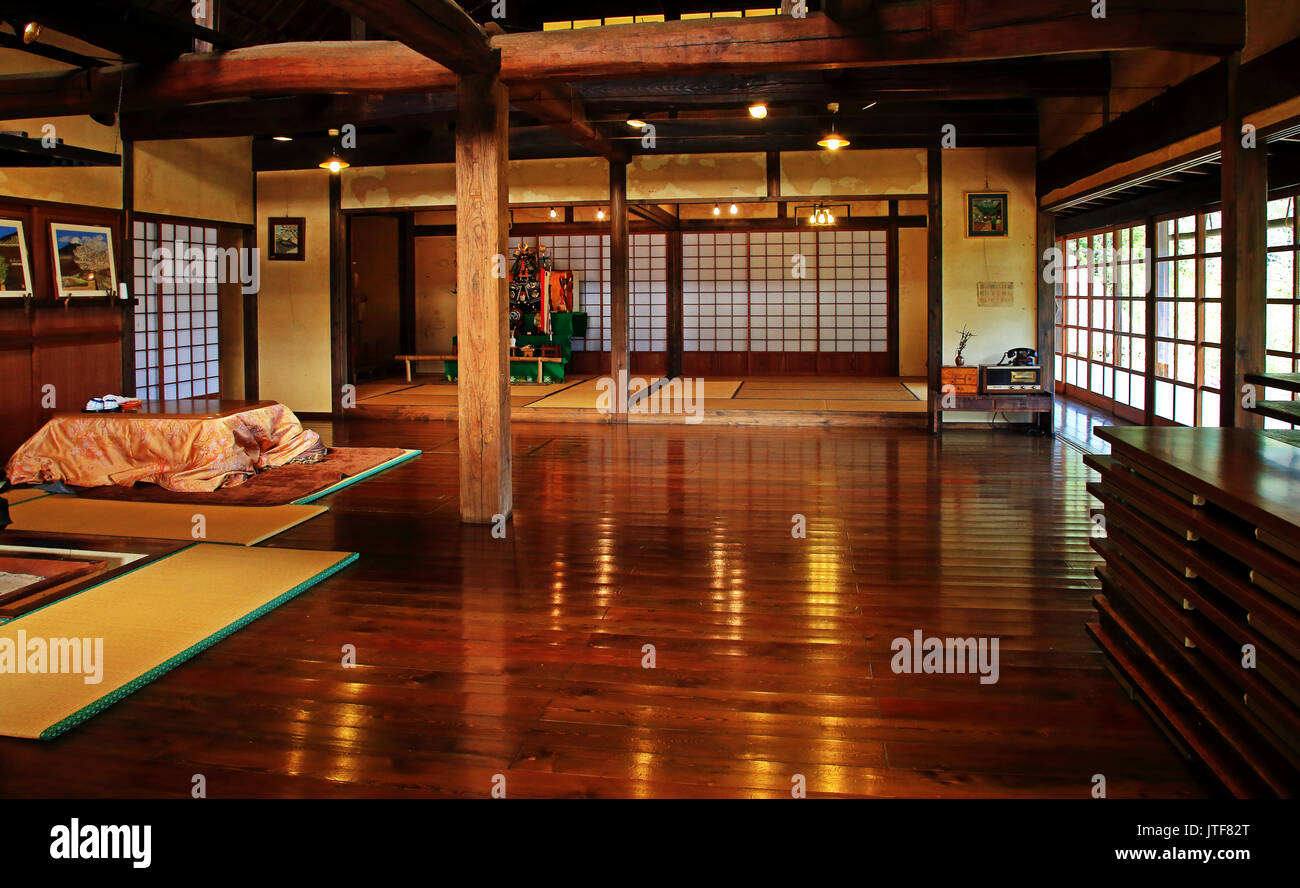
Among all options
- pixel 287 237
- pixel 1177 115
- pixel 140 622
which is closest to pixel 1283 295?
pixel 1177 115

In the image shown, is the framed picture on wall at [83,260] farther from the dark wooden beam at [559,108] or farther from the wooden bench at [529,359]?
the wooden bench at [529,359]

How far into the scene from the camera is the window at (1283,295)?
18.6ft

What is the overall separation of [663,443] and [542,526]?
298 cm

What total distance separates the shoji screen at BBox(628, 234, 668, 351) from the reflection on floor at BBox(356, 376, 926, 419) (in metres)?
0.95

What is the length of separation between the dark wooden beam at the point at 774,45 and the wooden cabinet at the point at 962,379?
3.79 metres

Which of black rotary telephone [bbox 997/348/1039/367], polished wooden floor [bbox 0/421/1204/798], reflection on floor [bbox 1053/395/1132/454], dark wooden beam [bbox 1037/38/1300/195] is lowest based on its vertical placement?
polished wooden floor [bbox 0/421/1204/798]

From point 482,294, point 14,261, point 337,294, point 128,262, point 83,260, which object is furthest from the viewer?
point 337,294

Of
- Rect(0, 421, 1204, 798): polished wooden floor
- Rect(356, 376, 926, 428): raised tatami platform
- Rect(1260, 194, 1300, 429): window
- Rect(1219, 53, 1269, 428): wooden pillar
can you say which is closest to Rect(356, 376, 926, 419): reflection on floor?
Rect(356, 376, 926, 428): raised tatami platform

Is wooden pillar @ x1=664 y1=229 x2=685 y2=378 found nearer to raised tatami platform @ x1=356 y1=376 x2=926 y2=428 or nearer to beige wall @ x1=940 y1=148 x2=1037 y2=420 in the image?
raised tatami platform @ x1=356 y1=376 x2=926 y2=428

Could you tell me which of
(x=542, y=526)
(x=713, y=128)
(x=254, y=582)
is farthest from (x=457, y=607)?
(x=713, y=128)

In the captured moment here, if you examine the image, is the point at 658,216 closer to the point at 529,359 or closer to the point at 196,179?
the point at 529,359

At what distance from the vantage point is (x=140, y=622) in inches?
134

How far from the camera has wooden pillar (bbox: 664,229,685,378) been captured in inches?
510

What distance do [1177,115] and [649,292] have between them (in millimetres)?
8284
